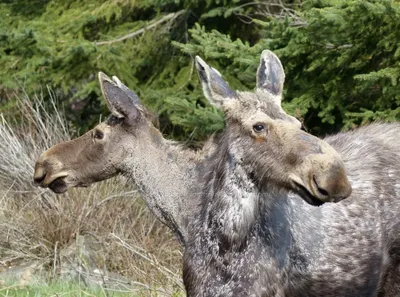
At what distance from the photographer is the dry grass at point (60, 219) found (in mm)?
10492

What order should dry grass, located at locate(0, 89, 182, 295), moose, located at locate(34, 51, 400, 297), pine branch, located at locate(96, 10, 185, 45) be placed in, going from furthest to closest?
pine branch, located at locate(96, 10, 185, 45) < dry grass, located at locate(0, 89, 182, 295) < moose, located at locate(34, 51, 400, 297)

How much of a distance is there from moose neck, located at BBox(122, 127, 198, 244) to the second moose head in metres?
1.22

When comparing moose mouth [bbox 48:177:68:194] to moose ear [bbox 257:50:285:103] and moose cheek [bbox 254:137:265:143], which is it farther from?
moose cheek [bbox 254:137:265:143]

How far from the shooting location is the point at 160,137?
7.62 metres

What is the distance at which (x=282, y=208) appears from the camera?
6.09 meters

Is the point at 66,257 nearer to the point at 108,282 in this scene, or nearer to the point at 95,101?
the point at 108,282

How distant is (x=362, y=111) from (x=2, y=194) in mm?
4487

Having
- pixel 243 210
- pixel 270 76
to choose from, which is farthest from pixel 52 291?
pixel 270 76

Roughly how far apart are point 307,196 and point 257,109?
747mm

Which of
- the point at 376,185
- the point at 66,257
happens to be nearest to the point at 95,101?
the point at 66,257

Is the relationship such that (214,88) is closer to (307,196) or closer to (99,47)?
(307,196)

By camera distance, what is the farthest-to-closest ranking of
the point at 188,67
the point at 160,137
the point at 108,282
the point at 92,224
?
the point at 188,67
the point at 92,224
the point at 108,282
the point at 160,137

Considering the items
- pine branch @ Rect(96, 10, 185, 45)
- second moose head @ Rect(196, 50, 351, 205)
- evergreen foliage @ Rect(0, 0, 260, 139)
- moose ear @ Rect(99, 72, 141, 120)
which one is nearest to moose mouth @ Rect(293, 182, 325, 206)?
second moose head @ Rect(196, 50, 351, 205)

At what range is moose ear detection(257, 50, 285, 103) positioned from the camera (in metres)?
6.24
